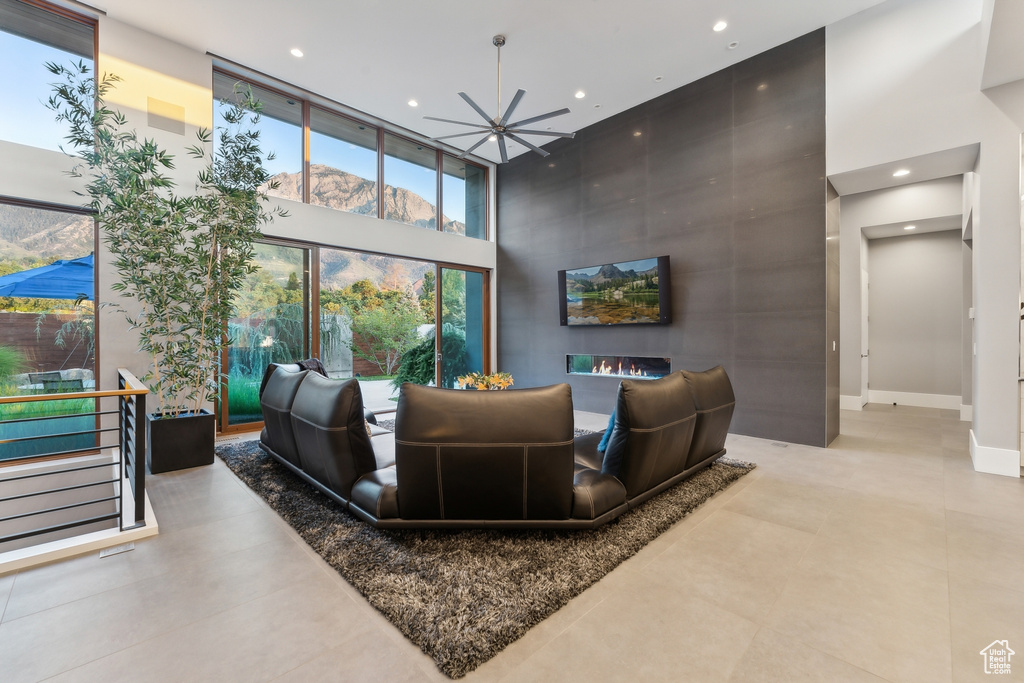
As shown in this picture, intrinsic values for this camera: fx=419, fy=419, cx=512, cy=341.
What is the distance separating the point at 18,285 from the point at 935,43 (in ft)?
27.2

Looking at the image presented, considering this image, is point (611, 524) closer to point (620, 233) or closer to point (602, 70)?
point (620, 233)

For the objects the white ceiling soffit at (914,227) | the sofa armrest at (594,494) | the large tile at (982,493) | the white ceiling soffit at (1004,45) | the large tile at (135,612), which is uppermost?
the white ceiling soffit at (1004,45)

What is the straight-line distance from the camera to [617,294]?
19.2 feet

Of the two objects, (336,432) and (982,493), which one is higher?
(336,432)

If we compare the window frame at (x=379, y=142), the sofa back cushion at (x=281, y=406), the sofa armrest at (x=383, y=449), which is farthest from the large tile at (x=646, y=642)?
the window frame at (x=379, y=142)

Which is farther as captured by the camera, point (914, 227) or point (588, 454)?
point (914, 227)

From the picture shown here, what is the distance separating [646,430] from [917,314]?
711cm

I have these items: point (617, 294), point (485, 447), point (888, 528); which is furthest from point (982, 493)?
point (617, 294)

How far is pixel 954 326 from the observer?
20.7ft

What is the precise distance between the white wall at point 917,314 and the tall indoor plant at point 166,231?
9.11 m

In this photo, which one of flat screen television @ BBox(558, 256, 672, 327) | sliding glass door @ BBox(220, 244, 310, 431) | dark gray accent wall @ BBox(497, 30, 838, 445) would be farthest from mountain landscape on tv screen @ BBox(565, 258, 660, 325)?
sliding glass door @ BBox(220, 244, 310, 431)

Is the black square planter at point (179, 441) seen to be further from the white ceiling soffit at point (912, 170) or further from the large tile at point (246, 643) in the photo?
the white ceiling soffit at point (912, 170)

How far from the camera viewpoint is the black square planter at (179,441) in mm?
3518

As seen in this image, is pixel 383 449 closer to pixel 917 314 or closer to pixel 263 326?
pixel 263 326
